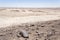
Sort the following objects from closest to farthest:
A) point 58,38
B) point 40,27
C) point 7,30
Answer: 1. point 58,38
2. point 7,30
3. point 40,27

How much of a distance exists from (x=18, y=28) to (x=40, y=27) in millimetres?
1461

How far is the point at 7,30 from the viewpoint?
950cm

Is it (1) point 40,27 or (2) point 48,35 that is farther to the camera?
(1) point 40,27

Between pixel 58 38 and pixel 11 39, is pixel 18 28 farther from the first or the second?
pixel 58 38

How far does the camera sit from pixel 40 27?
1020 centimetres

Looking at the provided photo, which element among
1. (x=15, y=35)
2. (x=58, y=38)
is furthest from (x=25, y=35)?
(x=58, y=38)

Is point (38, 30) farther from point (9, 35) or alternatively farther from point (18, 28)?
point (9, 35)

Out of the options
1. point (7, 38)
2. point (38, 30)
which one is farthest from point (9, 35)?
point (38, 30)

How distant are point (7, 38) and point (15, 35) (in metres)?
0.53

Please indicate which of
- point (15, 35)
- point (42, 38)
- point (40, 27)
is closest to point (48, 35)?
point (42, 38)

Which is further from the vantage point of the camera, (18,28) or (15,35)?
(18,28)

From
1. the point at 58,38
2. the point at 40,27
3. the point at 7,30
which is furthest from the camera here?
the point at 40,27

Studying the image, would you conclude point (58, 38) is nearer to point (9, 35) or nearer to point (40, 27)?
point (40, 27)

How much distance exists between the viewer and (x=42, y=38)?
912cm
